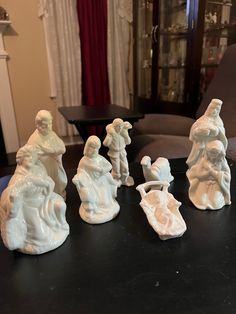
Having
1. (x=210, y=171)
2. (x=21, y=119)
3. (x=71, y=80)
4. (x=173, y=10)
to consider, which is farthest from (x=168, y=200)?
(x=21, y=119)

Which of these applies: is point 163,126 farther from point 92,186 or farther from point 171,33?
point 92,186

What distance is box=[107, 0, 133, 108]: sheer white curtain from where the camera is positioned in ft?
8.45

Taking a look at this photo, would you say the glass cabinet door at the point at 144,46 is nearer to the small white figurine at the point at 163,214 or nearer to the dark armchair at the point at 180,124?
the dark armchair at the point at 180,124

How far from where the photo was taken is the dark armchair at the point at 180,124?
1430 mm

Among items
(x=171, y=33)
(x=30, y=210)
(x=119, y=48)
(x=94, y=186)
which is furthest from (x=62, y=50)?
(x=30, y=210)

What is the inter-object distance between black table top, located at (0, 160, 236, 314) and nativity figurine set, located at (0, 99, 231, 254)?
33 millimetres

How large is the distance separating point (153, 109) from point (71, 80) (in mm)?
854

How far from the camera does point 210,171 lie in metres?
0.71

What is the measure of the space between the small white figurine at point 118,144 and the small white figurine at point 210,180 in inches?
8.2

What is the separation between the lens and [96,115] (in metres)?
1.61

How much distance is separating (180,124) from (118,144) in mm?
1051

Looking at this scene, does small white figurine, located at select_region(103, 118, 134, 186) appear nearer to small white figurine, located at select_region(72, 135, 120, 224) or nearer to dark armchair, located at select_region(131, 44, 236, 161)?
small white figurine, located at select_region(72, 135, 120, 224)

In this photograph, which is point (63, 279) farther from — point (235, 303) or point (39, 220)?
point (235, 303)

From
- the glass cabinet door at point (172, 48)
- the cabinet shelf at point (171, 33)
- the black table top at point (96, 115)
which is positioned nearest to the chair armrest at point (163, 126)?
the black table top at point (96, 115)
